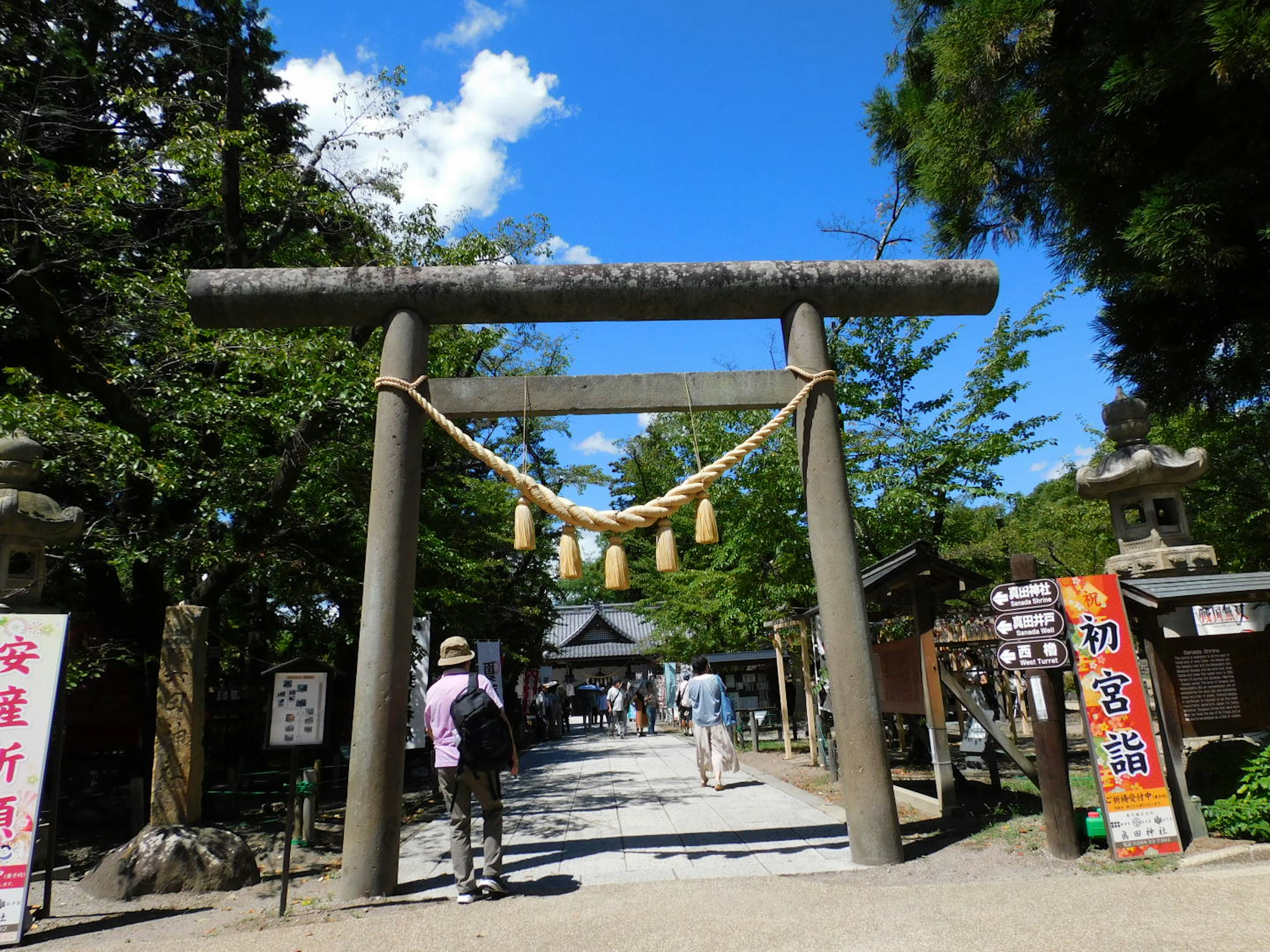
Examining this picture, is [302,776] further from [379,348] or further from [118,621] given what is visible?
[379,348]

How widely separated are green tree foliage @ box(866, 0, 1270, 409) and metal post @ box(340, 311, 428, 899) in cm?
645

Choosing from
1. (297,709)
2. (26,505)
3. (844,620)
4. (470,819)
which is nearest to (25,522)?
(26,505)

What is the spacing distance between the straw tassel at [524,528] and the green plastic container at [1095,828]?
15.5 ft

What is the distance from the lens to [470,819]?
5.15 metres

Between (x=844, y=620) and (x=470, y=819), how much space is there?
3.05 meters

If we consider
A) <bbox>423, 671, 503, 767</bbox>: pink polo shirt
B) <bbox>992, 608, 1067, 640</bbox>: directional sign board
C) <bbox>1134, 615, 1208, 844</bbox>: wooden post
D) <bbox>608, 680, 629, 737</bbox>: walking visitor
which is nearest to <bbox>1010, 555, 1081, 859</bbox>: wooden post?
<bbox>992, 608, 1067, 640</bbox>: directional sign board

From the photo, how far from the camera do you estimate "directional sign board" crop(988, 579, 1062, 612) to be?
5.70 metres

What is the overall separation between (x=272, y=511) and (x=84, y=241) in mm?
3788

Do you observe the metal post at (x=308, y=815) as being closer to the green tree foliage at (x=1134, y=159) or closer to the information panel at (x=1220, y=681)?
the information panel at (x=1220, y=681)

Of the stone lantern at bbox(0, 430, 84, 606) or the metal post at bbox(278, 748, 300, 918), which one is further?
the stone lantern at bbox(0, 430, 84, 606)

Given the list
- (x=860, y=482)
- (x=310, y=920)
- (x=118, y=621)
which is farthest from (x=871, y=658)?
(x=118, y=621)

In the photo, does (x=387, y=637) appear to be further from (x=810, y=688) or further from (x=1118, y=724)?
(x=810, y=688)

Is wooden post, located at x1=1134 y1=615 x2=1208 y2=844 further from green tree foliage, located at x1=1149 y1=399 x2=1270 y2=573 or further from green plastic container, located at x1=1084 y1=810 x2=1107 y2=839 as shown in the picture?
green tree foliage, located at x1=1149 y1=399 x2=1270 y2=573

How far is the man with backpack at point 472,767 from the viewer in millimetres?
5211
